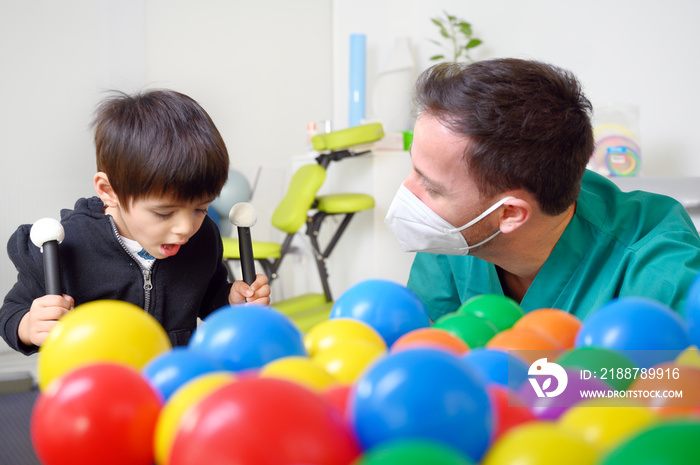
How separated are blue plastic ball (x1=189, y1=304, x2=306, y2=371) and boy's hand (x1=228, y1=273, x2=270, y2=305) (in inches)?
22.5

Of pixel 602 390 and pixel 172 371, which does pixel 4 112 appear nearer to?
pixel 172 371

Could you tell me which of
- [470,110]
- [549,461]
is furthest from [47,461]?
[470,110]

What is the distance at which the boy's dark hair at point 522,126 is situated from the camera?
1.05 meters

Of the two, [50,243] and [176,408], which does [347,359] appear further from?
[50,243]

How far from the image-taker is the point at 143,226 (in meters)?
1.10

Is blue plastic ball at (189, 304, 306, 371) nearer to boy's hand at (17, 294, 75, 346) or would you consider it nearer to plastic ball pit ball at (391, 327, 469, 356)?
plastic ball pit ball at (391, 327, 469, 356)

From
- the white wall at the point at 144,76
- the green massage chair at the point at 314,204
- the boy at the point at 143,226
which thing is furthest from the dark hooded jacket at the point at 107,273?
the white wall at the point at 144,76

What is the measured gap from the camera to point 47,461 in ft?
1.46

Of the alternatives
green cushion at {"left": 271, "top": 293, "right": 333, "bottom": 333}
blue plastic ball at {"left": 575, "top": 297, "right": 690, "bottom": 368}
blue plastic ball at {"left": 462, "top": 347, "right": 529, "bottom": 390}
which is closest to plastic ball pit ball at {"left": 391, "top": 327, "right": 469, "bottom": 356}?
blue plastic ball at {"left": 462, "top": 347, "right": 529, "bottom": 390}

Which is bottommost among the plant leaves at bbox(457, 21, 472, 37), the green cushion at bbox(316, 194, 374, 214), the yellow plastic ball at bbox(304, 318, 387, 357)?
the green cushion at bbox(316, 194, 374, 214)

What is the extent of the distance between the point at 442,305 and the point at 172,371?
2.78 feet

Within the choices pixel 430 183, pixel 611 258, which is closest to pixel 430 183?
pixel 430 183

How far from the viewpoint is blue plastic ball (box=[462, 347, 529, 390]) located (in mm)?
536

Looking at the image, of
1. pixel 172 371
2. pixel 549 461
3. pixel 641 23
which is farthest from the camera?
pixel 641 23
